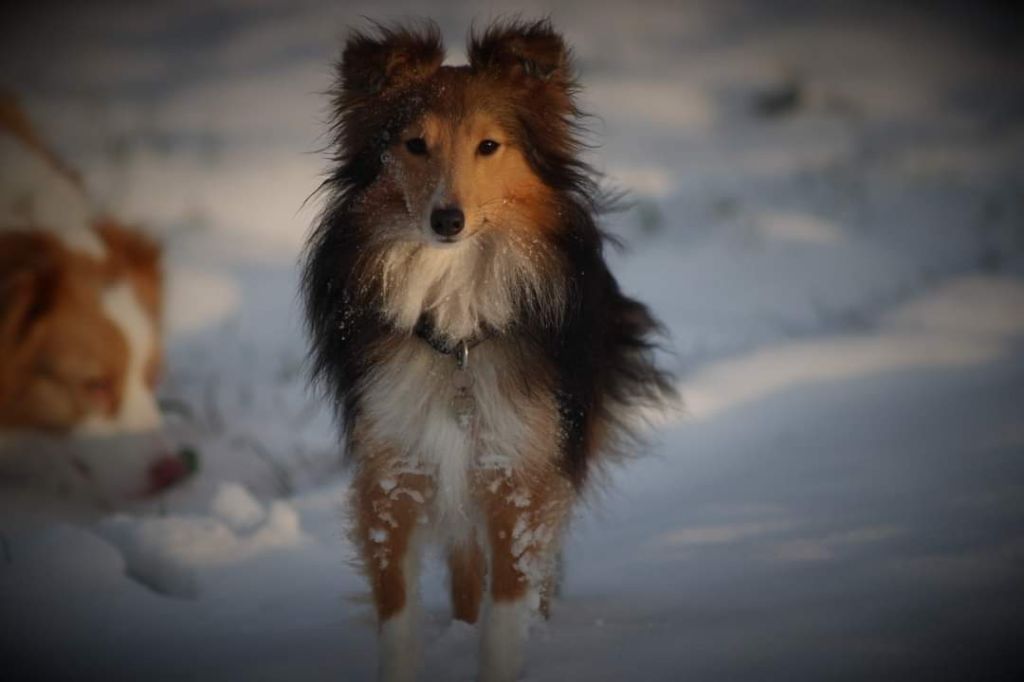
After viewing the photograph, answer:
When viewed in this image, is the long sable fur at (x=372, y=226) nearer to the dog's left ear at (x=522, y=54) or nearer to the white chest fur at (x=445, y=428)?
the dog's left ear at (x=522, y=54)

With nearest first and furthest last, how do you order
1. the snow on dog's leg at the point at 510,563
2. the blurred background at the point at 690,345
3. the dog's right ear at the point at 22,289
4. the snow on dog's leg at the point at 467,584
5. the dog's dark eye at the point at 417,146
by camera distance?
the snow on dog's leg at the point at 510,563 → the dog's dark eye at the point at 417,146 → the blurred background at the point at 690,345 → the snow on dog's leg at the point at 467,584 → the dog's right ear at the point at 22,289

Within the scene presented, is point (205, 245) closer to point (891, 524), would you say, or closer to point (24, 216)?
point (24, 216)

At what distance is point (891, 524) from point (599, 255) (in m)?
1.47

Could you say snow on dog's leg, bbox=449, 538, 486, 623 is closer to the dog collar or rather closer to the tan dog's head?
the dog collar

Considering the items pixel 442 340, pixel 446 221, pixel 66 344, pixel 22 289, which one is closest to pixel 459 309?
pixel 442 340

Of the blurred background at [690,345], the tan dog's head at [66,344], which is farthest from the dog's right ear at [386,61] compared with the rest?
the tan dog's head at [66,344]

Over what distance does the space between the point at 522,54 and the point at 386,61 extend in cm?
39

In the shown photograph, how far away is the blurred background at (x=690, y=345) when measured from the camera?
259 centimetres

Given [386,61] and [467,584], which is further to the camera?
[467,584]

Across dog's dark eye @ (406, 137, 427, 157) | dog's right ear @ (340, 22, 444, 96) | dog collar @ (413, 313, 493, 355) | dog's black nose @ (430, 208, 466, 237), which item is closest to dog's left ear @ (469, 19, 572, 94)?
dog's right ear @ (340, 22, 444, 96)

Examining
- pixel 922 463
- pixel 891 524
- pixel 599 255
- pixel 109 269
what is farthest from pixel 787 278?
pixel 109 269

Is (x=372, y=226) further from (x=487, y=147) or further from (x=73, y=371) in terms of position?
(x=73, y=371)

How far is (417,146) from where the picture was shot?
2.41 meters

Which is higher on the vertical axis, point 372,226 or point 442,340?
point 372,226
